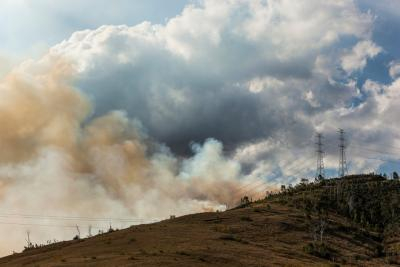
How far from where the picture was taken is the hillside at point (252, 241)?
252 ft

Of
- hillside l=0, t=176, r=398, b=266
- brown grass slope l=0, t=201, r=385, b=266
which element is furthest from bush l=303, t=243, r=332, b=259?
brown grass slope l=0, t=201, r=385, b=266

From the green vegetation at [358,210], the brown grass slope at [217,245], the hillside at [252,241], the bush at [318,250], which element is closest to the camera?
the brown grass slope at [217,245]

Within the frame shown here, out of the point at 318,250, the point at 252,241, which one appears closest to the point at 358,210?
the point at 318,250

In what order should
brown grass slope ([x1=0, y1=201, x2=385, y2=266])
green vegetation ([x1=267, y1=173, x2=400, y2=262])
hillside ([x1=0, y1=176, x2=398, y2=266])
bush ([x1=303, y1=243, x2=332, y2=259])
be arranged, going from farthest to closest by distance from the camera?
green vegetation ([x1=267, y1=173, x2=400, y2=262]) < bush ([x1=303, y1=243, x2=332, y2=259]) < hillside ([x1=0, y1=176, x2=398, y2=266]) < brown grass slope ([x1=0, y1=201, x2=385, y2=266])

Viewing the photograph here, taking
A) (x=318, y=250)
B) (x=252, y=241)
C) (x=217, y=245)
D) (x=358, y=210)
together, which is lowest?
(x=217, y=245)

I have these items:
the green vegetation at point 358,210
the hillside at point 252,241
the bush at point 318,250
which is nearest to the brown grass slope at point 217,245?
the hillside at point 252,241

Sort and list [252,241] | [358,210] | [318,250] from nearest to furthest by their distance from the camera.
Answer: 1. [318,250]
2. [252,241]
3. [358,210]

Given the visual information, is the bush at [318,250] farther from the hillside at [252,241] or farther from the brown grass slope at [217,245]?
the brown grass slope at [217,245]

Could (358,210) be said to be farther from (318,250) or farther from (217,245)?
(217,245)

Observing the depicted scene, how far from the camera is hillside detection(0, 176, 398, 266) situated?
76.9 metres

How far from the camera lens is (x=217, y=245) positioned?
9025 cm

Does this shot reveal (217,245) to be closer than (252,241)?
Yes

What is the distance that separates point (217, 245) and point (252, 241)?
1592 cm

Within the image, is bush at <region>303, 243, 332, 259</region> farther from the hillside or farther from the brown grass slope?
the brown grass slope
